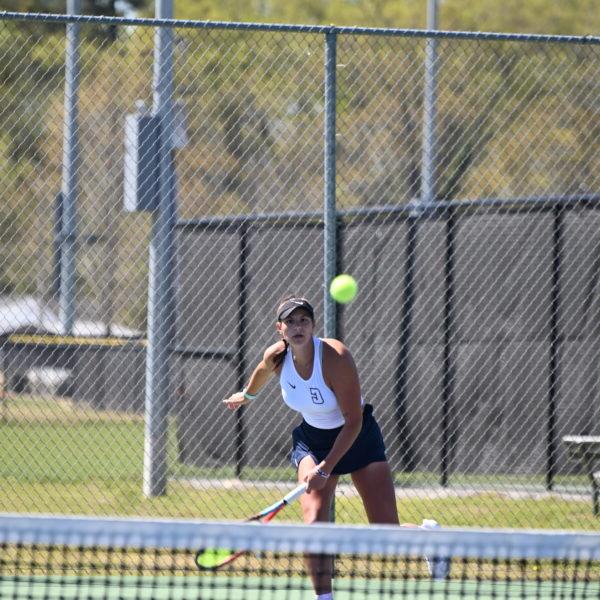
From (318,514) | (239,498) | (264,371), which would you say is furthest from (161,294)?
(318,514)

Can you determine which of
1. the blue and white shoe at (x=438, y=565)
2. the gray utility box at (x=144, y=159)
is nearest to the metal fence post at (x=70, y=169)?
the gray utility box at (x=144, y=159)

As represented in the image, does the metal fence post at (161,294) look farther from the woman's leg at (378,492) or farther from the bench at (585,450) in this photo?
the bench at (585,450)

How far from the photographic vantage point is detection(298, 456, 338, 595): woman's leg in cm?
463

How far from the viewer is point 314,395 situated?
4918mm

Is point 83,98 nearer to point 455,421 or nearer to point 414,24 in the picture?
point 414,24

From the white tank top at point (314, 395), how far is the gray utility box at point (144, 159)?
8.39 feet

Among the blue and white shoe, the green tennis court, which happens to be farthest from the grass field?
the blue and white shoe

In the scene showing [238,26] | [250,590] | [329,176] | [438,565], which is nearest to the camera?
[438,565]

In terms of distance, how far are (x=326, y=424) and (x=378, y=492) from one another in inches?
14.6

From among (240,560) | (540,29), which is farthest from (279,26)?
(540,29)

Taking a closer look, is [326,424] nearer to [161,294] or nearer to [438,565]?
[438,565]

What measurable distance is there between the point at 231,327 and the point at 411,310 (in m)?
1.52

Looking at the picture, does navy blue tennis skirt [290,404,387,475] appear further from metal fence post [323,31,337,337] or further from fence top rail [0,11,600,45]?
fence top rail [0,11,600,45]

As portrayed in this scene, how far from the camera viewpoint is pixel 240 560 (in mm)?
5988
